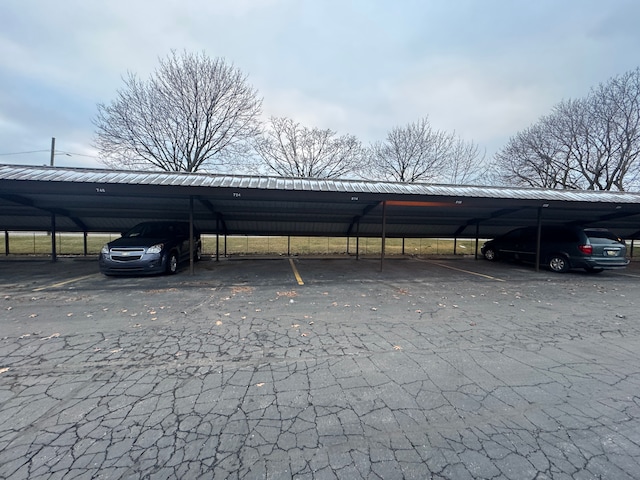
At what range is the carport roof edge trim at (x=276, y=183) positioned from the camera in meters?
7.42

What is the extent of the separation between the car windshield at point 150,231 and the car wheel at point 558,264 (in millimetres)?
14179

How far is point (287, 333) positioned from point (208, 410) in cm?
181

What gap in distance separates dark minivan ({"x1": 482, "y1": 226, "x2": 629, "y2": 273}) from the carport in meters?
0.88

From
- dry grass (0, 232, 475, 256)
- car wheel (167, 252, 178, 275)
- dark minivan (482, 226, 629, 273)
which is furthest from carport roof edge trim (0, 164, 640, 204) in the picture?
dry grass (0, 232, 475, 256)

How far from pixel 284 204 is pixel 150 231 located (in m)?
4.73

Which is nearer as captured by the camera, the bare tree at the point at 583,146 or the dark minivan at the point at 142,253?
the dark minivan at the point at 142,253

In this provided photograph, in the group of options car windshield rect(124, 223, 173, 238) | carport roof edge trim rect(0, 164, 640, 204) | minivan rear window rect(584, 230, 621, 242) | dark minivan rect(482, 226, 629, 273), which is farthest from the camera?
minivan rear window rect(584, 230, 621, 242)

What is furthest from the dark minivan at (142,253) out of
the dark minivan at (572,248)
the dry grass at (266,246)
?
the dark minivan at (572,248)

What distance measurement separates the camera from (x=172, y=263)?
28.9 feet

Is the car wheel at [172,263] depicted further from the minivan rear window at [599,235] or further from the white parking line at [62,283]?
the minivan rear window at [599,235]

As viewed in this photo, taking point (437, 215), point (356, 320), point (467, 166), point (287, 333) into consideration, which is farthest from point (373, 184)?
point (467, 166)

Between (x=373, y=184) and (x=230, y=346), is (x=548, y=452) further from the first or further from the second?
(x=373, y=184)

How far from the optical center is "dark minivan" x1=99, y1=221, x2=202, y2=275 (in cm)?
783

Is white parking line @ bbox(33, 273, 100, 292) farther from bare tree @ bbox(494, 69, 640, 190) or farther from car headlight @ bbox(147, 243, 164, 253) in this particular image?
bare tree @ bbox(494, 69, 640, 190)
